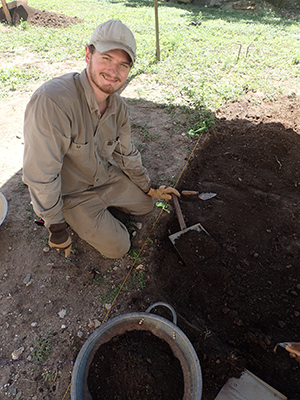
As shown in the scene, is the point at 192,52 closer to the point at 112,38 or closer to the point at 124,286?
the point at 112,38

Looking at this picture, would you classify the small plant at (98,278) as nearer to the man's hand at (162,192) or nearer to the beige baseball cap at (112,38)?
the man's hand at (162,192)

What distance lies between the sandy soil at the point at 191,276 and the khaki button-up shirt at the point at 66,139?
0.66 metres

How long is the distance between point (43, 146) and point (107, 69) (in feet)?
2.43

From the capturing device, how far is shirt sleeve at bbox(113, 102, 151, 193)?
260 centimetres

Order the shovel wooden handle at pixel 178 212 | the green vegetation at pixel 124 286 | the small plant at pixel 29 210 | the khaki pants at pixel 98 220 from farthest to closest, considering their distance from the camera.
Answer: the small plant at pixel 29 210
the shovel wooden handle at pixel 178 212
the khaki pants at pixel 98 220
the green vegetation at pixel 124 286

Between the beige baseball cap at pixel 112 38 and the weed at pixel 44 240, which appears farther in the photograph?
the weed at pixel 44 240

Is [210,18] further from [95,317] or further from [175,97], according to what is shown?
[95,317]

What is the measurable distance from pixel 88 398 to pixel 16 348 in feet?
2.35

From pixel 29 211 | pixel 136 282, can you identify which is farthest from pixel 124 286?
pixel 29 211

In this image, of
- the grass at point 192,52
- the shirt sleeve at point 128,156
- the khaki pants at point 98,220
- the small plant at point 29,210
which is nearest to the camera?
the khaki pants at point 98,220

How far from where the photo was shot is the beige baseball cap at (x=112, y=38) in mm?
1965

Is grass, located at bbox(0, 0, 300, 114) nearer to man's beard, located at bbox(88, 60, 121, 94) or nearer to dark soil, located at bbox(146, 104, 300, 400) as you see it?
dark soil, located at bbox(146, 104, 300, 400)

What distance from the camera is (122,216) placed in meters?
2.96

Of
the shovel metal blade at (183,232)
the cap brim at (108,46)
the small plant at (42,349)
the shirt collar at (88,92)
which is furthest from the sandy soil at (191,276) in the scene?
the cap brim at (108,46)
